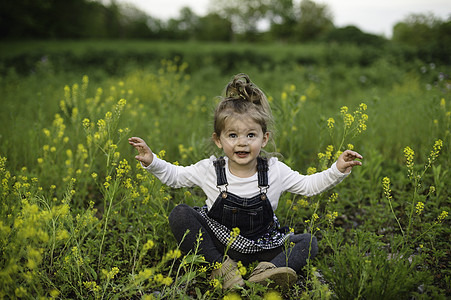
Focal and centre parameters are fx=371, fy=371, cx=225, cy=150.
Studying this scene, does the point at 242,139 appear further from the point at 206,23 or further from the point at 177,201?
the point at 206,23

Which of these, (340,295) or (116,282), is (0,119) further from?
(340,295)

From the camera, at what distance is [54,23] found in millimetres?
27375

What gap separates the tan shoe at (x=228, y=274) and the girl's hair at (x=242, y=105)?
788mm

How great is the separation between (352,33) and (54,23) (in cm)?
2100

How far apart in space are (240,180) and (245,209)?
0.18m

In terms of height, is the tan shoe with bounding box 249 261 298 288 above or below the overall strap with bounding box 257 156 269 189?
below

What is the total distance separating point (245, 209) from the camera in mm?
2207

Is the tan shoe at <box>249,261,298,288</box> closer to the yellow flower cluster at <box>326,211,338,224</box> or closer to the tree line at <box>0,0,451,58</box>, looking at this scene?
the yellow flower cluster at <box>326,211,338,224</box>

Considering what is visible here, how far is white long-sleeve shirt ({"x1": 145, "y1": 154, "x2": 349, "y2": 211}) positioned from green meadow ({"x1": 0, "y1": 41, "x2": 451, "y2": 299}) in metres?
0.13

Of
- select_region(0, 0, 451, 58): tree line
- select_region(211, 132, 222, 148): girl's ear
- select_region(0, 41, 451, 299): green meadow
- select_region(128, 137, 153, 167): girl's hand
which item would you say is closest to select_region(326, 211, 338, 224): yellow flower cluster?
select_region(0, 41, 451, 299): green meadow

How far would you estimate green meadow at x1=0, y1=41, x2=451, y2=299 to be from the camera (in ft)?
6.04

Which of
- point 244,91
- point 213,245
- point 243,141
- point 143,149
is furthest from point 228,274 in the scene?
point 244,91

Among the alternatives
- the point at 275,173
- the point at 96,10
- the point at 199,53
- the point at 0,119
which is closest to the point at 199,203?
the point at 275,173

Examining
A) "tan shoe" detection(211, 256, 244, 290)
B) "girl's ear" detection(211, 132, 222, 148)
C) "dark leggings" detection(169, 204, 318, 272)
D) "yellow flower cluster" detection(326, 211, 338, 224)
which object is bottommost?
"tan shoe" detection(211, 256, 244, 290)
